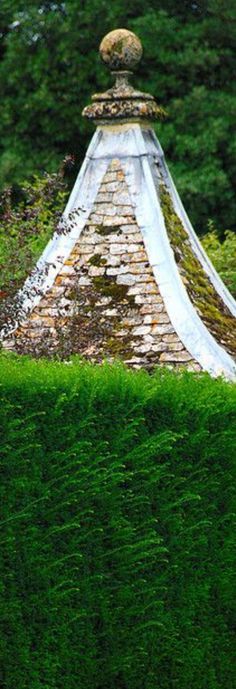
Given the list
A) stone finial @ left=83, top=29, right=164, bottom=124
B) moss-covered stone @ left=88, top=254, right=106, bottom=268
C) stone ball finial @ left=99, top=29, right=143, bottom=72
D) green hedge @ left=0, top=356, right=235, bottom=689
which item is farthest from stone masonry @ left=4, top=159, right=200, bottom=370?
green hedge @ left=0, top=356, right=235, bottom=689

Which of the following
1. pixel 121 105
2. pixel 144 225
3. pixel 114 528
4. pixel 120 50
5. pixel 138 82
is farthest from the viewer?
pixel 138 82

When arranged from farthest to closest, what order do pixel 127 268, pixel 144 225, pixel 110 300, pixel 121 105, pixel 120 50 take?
pixel 120 50 < pixel 121 105 < pixel 144 225 < pixel 127 268 < pixel 110 300

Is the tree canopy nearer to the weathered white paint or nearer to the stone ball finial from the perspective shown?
the stone ball finial

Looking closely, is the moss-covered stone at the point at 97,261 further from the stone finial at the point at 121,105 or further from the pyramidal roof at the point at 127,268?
the stone finial at the point at 121,105

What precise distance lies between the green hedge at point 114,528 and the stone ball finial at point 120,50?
12.9 ft

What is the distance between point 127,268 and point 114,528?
12.6ft

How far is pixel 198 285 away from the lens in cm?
1200

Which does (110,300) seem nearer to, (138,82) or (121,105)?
(121,105)

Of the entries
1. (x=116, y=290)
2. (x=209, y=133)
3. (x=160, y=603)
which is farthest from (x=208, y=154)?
(x=160, y=603)

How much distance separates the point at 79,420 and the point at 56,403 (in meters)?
0.24

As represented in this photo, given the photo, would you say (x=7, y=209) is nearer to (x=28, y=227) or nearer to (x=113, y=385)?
(x=28, y=227)

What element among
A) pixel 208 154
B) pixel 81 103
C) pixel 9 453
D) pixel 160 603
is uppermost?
pixel 81 103

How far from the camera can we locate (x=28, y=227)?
10.7 m

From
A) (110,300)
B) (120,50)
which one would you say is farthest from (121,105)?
(110,300)
